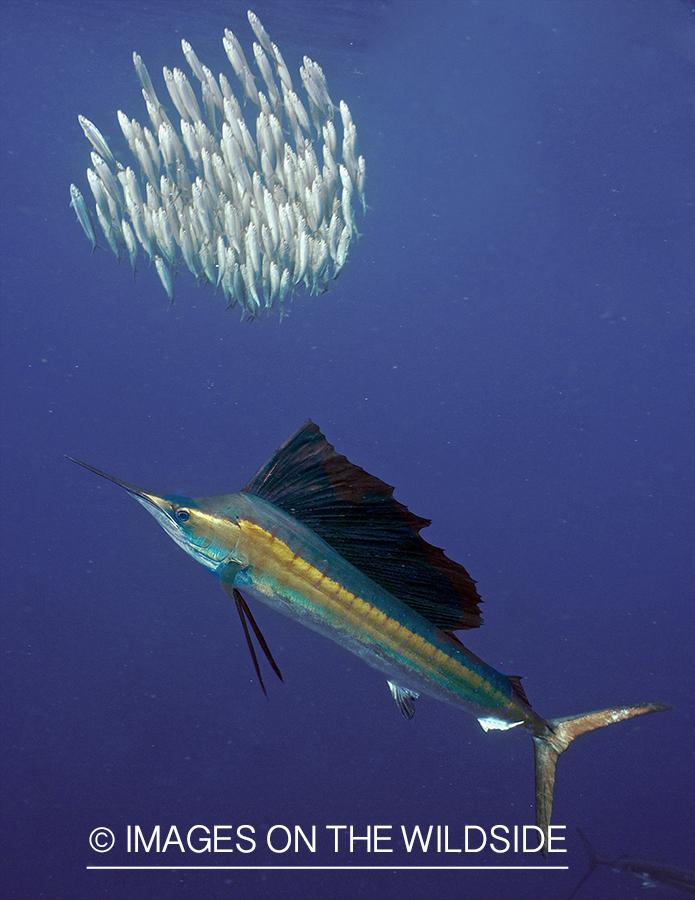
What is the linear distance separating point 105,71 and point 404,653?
253 inches

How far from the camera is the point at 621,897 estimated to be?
6.86 metres

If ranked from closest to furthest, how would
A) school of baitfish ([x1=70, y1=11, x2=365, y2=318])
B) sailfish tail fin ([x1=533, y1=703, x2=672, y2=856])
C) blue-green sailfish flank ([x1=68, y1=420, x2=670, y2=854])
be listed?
blue-green sailfish flank ([x1=68, y1=420, x2=670, y2=854]) → sailfish tail fin ([x1=533, y1=703, x2=672, y2=856]) → school of baitfish ([x1=70, y1=11, x2=365, y2=318])

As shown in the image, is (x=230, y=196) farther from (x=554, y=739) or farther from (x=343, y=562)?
(x=554, y=739)

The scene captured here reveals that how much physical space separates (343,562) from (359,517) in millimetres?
116

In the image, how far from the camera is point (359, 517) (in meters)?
1.46

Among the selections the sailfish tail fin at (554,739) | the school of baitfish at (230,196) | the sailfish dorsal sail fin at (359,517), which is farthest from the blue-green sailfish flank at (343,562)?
the school of baitfish at (230,196)

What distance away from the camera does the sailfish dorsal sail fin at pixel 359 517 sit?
1.45 meters

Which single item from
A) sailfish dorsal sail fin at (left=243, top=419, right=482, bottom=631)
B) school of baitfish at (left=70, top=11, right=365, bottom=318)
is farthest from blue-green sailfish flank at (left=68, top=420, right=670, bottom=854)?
school of baitfish at (left=70, top=11, right=365, bottom=318)

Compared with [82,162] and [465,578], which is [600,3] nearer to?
[82,162]

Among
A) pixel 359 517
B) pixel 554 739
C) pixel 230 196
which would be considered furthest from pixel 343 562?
pixel 230 196

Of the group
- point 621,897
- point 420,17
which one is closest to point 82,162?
point 420,17

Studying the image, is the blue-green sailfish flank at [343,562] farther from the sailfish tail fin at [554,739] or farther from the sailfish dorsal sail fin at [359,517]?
the sailfish tail fin at [554,739]

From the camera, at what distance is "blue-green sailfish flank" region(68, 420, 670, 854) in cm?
138

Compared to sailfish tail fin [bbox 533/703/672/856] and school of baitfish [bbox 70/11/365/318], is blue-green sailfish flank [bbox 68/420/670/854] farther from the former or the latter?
school of baitfish [bbox 70/11/365/318]
